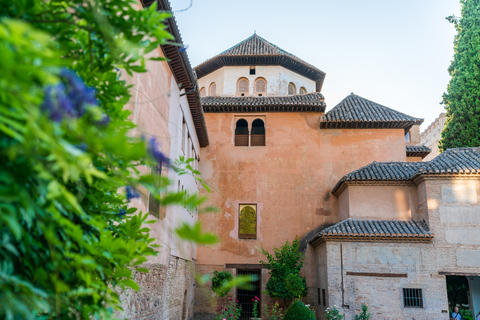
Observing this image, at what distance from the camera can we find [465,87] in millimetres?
20344

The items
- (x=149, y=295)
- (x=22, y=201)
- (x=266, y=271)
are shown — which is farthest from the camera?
(x=266, y=271)

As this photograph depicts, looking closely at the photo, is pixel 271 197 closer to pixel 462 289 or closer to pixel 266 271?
pixel 266 271

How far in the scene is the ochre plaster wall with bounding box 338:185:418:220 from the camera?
13953 millimetres

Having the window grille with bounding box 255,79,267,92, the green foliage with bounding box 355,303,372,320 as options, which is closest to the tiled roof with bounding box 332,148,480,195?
the green foliage with bounding box 355,303,372,320

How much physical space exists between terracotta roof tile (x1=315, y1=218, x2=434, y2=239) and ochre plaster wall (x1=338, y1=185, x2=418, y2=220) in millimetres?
421

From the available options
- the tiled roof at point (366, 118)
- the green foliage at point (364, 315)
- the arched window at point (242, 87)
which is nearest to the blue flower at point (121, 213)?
the green foliage at point (364, 315)

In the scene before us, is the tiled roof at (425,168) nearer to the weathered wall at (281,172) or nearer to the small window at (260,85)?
the weathered wall at (281,172)

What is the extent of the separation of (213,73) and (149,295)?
565 inches

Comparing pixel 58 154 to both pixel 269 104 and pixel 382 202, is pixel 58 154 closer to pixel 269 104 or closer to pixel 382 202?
pixel 382 202

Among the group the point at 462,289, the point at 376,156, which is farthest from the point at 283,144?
the point at 462,289

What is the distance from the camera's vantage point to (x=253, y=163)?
17.1m

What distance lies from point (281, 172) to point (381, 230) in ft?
17.1

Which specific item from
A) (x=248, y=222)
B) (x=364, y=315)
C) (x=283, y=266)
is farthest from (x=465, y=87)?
(x=364, y=315)

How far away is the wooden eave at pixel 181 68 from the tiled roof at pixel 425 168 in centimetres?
586
